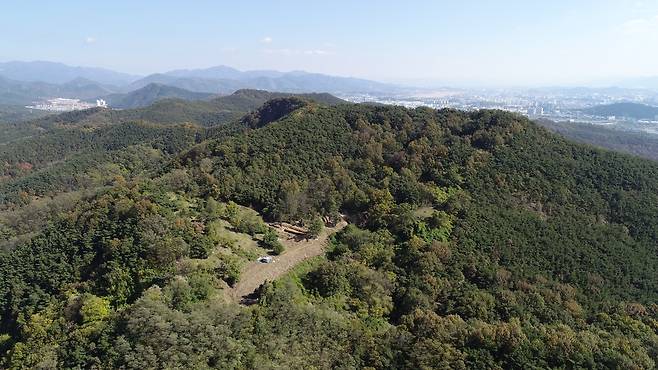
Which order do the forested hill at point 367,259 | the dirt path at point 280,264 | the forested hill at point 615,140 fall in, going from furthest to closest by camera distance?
the forested hill at point 615,140 → the dirt path at point 280,264 → the forested hill at point 367,259

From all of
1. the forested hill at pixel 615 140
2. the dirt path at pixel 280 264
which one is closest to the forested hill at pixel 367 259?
the dirt path at pixel 280 264

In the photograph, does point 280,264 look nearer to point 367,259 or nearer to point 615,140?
point 367,259

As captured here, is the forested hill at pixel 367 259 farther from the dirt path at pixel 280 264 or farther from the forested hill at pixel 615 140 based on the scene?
the forested hill at pixel 615 140

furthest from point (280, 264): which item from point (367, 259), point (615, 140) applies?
point (615, 140)

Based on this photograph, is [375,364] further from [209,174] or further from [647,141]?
[647,141]

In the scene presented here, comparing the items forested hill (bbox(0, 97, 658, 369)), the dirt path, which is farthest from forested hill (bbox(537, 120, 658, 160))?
Result: the dirt path
